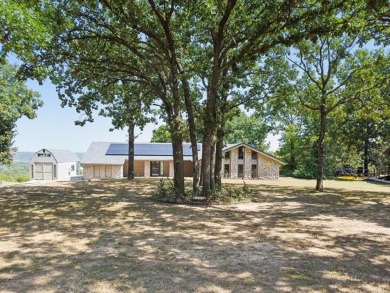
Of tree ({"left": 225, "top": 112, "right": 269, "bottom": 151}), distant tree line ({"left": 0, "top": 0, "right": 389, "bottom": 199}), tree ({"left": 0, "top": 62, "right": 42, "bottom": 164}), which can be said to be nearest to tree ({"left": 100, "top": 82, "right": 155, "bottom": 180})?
distant tree line ({"left": 0, "top": 0, "right": 389, "bottom": 199})

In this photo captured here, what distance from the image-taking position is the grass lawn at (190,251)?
16.2 feet

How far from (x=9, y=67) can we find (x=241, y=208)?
3159cm

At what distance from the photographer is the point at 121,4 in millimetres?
12219

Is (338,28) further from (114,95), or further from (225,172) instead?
(225,172)

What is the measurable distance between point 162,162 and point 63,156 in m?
14.4

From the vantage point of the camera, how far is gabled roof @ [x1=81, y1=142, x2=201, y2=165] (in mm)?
39000

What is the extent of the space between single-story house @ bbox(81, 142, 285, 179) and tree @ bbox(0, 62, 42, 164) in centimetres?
864

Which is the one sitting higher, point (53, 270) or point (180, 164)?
point (180, 164)

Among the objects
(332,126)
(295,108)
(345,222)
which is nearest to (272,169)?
(332,126)

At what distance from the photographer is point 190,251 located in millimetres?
6785

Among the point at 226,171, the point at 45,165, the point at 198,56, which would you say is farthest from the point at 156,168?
the point at 198,56

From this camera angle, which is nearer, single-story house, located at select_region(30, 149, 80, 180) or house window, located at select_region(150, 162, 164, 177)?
single-story house, located at select_region(30, 149, 80, 180)

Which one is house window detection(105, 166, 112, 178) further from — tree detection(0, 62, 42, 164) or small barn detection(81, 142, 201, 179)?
tree detection(0, 62, 42, 164)

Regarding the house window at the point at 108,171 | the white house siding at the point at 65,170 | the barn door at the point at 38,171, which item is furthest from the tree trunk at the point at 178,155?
the barn door at the point at 38,171
